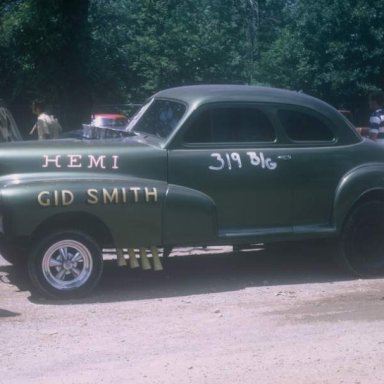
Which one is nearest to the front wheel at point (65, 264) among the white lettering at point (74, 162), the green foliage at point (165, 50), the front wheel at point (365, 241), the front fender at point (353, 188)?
the white lettering at point (74, 162)

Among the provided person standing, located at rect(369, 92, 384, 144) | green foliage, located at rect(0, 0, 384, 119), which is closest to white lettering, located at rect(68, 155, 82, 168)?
person standing, located at rect(369, 92, 384, 144)

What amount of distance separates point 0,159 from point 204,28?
22.6 metres

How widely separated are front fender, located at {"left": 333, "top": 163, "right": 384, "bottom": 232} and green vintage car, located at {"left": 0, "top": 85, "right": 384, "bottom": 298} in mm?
10

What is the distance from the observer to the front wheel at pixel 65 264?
7.48m

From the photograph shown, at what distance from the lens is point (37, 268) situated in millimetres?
7477

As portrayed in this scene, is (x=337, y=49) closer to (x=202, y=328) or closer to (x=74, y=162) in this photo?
(x=74, y=162)

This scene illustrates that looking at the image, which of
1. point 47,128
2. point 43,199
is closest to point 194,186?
point 43,199

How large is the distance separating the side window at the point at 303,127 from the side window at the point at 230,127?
20cm

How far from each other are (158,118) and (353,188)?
2091mm

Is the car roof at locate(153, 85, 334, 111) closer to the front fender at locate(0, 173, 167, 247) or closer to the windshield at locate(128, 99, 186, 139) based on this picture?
the windshield at locate(128, 99, 186, 139)

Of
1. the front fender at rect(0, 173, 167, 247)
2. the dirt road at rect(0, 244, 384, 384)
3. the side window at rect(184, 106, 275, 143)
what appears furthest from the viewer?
the side window at rect(184, 106, 275, 143)

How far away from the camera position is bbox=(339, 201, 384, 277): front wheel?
28.1 ft

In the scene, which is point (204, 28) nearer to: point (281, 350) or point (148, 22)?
point (148, 22)

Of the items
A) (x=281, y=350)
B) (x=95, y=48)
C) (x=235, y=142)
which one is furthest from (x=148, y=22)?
(x=281, y=350)
